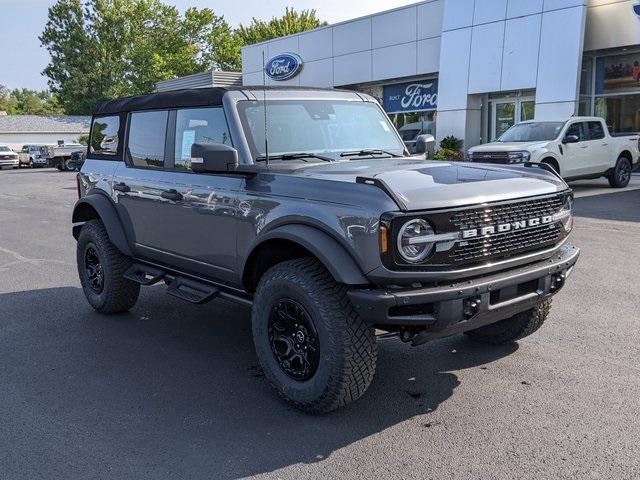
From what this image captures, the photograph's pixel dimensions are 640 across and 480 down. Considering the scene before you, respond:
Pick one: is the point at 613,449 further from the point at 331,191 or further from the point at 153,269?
the point at 153,269

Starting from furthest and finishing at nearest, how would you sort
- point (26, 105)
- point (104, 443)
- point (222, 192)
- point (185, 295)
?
point (26, 105) < point (185, 295) < point (222, 192) < point (104, 443)

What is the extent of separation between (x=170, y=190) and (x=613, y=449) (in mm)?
3530

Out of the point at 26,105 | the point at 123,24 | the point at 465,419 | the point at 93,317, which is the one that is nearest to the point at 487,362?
the point at 465,419

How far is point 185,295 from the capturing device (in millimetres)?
4836

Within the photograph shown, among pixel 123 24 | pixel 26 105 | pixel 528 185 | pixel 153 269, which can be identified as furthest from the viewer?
pixel 26 105

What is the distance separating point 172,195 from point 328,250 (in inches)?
73.3

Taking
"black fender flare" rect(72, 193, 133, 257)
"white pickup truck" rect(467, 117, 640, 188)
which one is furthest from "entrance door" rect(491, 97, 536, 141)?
"black fender flare" rect(72, 193, 133, 257)

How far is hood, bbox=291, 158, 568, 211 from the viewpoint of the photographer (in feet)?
11.5

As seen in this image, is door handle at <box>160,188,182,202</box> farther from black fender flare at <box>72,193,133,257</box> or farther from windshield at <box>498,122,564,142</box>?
windshield at <box>498,122,564,142</box>

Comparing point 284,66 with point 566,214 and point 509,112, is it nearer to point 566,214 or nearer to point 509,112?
point 509,112

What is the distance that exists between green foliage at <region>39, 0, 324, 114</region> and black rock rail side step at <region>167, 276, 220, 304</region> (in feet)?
164

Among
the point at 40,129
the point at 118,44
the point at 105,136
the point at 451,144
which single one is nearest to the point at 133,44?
the point at 118,44

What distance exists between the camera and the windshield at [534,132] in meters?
14.9

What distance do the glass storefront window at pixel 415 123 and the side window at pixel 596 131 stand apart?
29.3 feet
